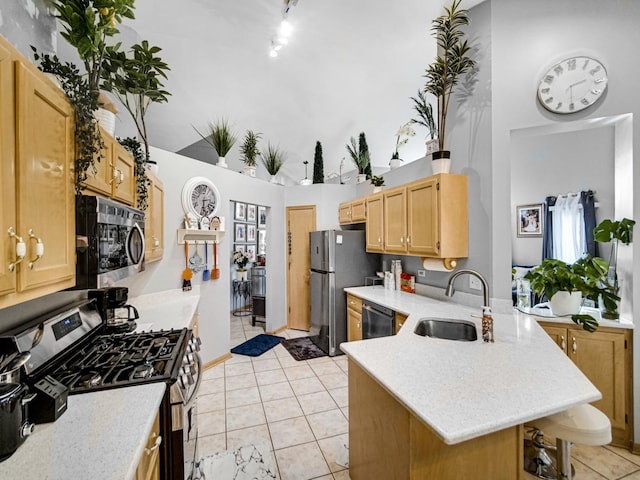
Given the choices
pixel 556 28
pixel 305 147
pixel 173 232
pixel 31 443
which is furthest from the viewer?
pixel 305 147

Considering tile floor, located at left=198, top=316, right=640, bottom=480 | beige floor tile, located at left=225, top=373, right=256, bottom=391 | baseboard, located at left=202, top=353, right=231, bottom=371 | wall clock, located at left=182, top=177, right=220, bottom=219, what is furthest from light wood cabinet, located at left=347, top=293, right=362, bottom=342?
wall clock, located at left=182, top=177, right=220, bottom=219

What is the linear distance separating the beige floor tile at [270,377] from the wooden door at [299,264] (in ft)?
4.56

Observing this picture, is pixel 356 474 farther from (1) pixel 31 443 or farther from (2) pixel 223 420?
(1) pixel 31 443

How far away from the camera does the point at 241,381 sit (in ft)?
10.2

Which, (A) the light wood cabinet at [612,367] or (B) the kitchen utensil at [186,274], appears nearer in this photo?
(A) the light wood cabinet at [612,367]

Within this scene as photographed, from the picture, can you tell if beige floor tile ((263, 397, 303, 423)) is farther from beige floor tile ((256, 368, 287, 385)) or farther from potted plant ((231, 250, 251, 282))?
potted plant ((231, 250, 251, 282))

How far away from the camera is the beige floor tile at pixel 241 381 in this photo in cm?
299

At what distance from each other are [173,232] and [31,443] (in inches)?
97.4

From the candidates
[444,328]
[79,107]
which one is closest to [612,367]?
[444,328]

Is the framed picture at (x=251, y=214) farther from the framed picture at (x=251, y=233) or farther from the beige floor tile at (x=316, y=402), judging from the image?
the beige floor tile at (x=316, y=402)

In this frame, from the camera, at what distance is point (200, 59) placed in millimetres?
3383

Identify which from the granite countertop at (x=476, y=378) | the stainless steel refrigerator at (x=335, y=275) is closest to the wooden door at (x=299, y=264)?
the stainless steel refrigerator at (x=335, y=275)

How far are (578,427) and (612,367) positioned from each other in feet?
3.89

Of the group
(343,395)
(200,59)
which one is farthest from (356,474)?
(200,59)
